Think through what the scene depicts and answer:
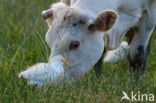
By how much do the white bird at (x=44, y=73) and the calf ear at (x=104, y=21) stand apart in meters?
0.61

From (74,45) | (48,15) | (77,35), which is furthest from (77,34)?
(48,15)

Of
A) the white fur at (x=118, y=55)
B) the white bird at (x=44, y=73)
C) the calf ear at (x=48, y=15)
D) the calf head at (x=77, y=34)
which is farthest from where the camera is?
the white fur at (x=118, y=55)

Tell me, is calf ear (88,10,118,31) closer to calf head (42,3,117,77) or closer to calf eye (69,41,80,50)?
calf head (42,3,117,77)

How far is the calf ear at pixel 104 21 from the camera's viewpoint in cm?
425

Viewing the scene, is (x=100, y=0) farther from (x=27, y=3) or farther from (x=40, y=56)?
(x=27, y=3)

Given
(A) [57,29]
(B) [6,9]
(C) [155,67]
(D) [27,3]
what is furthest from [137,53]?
(D) [27,3]

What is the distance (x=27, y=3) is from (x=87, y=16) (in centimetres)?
509

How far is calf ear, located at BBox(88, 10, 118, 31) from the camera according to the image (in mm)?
4247

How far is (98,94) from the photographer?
3686 mm

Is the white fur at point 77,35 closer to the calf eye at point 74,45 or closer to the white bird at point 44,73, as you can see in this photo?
the calf eye at point 74,45

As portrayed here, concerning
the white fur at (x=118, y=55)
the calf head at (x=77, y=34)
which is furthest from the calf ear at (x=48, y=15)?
the white fur at (x=118, y=55)

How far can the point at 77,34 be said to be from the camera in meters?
4.27

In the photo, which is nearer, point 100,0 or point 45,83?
point 45,83

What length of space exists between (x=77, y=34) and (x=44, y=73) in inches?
26.0
